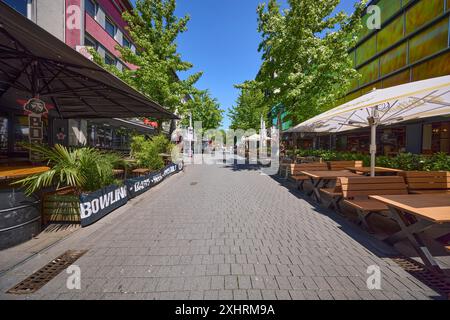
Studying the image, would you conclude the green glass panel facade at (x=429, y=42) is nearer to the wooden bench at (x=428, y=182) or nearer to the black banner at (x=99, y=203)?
the wooden bench at (x=428, y=182)

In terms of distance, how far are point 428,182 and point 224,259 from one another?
5564mm

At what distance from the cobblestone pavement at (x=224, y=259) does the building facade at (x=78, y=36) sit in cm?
883

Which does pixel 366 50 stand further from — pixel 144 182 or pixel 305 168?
pixel 144 182

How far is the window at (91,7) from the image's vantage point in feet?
49.3

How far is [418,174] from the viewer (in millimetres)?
5164

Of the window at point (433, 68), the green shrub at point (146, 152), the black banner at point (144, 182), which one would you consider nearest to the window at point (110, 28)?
the green shrub at point (146, 152)

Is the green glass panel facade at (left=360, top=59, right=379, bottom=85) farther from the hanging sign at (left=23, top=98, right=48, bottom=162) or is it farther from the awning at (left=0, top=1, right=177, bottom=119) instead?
the hanging sign at (left=23, top=98, right=48, bottom=162)

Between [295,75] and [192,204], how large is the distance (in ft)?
30.4

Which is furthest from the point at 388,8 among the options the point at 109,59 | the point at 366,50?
the point at 109,59

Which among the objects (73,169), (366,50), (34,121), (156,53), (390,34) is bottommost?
(73,169)

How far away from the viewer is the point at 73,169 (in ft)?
15.1

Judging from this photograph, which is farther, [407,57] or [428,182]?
[407,57]
